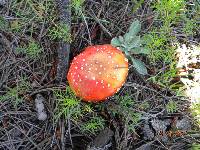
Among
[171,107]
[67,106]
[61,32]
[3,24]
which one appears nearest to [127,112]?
[171,107]

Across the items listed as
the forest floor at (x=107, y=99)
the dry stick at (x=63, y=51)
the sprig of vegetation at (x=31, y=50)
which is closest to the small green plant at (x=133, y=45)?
the forest floor at (x=107, y=99)

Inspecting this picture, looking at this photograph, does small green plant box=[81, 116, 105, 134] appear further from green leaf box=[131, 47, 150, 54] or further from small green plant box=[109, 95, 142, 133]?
green leaf box=[131, 47, 150, 54]

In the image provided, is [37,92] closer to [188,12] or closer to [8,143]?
[8,143]

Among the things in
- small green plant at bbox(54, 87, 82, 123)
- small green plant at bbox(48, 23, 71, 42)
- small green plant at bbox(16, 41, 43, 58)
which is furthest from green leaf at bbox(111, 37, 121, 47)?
small green plant at bbox(16, 41, 43, 58)

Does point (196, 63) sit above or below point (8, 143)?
above

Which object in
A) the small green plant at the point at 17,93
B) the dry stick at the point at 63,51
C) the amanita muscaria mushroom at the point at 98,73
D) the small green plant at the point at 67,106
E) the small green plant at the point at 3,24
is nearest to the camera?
the dry stick at the point at 63,51

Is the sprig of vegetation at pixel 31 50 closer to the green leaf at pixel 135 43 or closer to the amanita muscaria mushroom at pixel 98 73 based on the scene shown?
the amanita muscaria mushroom at pixel 98 73

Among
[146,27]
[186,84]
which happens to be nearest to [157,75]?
[186,84]

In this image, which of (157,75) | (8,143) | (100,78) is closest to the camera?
(100,78)
